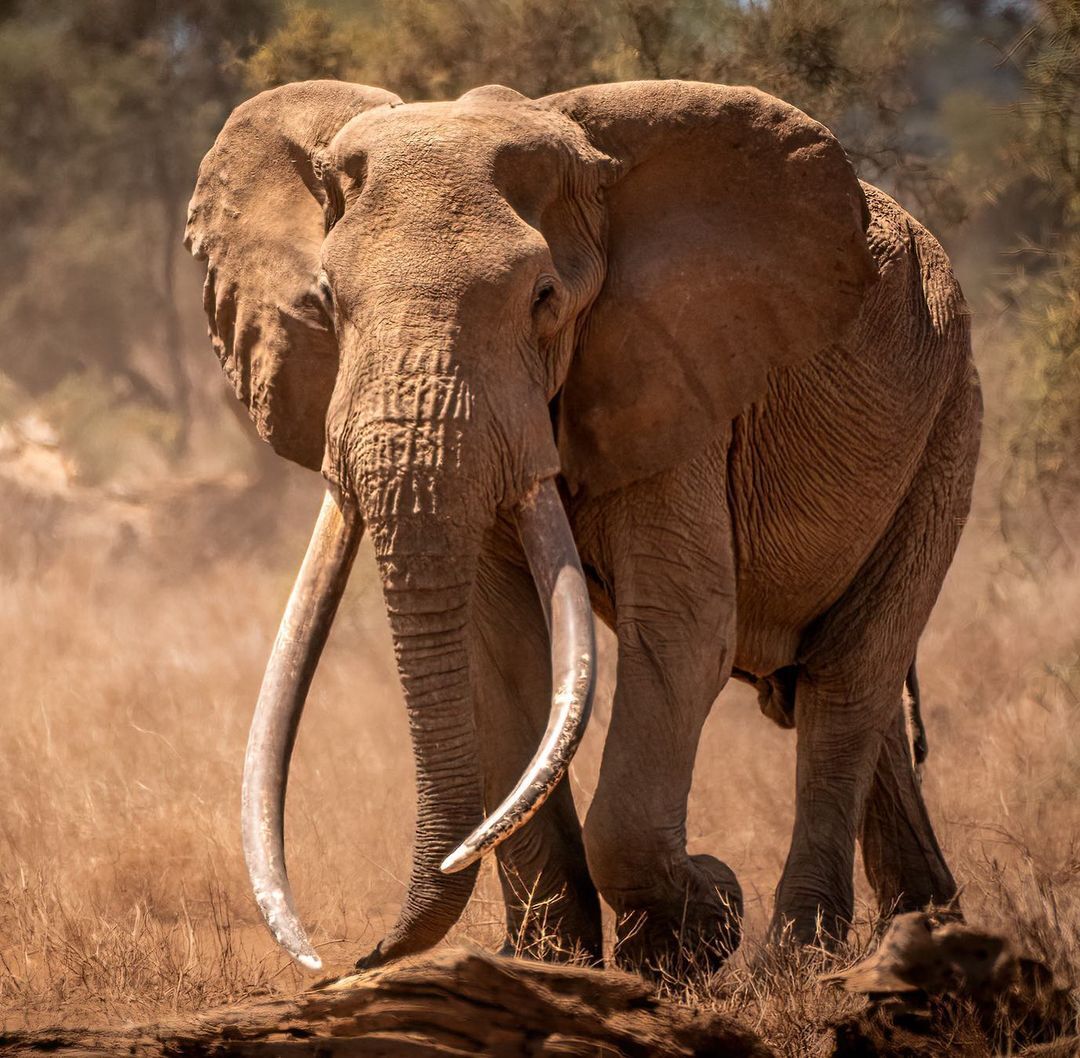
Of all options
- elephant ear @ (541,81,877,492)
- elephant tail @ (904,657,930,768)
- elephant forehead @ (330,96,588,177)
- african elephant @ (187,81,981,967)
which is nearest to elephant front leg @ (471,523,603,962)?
african elephant @ (187,81,981,967)

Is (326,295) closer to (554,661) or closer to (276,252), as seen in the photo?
(276,252)

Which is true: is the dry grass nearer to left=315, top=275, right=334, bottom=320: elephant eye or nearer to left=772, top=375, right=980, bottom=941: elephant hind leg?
left=772, top=375, right=980, bottom=941: elephant hind leg

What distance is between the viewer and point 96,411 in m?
18.0

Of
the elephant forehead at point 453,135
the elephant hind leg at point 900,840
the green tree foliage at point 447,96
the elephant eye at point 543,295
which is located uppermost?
the green tree foliage at point 447,96

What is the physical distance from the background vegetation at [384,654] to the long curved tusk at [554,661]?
0.96 metres

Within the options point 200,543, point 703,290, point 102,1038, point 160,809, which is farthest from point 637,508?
point 200,543

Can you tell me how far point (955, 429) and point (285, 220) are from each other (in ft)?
8.08

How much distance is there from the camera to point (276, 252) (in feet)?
16.0

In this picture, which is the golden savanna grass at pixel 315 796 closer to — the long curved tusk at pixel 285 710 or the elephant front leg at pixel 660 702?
the elephant front leg at pixel 660 702

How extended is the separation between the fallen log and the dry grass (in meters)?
0.30

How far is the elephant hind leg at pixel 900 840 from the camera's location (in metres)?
6.16

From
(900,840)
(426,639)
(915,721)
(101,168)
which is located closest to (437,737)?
(426,639)

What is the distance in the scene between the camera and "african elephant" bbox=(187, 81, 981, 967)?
4.11m

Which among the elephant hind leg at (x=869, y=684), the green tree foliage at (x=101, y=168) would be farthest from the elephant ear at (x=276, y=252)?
the green tree foliage at (x=101, y=168)
